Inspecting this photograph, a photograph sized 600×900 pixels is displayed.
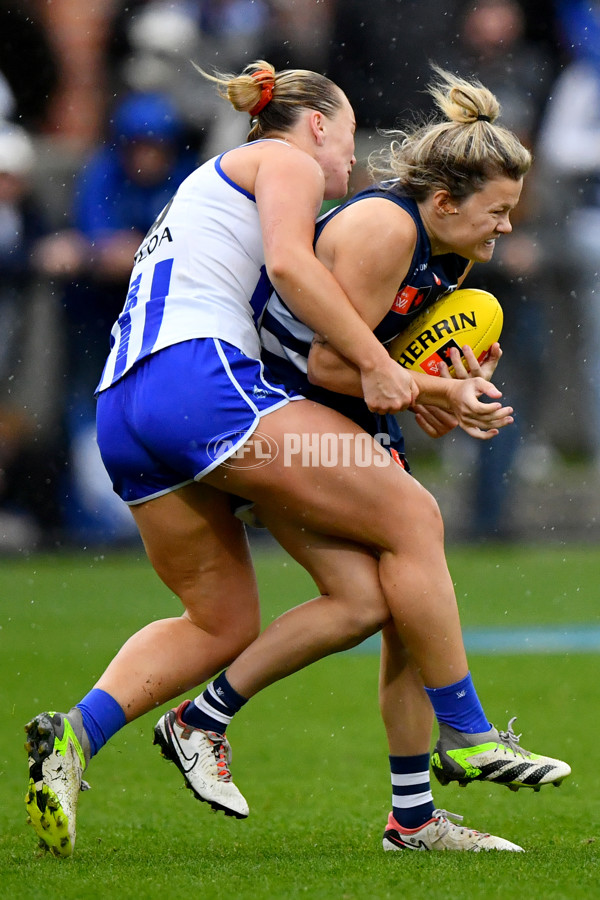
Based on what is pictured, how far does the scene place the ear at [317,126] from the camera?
11.1ft

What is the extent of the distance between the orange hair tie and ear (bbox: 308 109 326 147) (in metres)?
0.12

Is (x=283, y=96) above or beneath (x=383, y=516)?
above

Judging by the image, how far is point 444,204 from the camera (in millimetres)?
3244

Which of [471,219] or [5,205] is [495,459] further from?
[471,219]

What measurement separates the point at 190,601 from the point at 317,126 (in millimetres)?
1253

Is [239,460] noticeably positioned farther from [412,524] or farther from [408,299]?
[408,299]

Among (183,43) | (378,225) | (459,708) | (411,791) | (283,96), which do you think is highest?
(183,43)

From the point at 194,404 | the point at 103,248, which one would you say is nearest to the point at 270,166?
the point at 194,404

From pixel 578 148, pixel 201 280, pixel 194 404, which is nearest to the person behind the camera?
pixel 194 404

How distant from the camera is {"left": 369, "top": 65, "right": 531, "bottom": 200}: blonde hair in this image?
3223 mm

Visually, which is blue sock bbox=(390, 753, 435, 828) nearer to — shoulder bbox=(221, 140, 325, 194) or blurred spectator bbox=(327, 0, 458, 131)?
shoulder bbox=(221, 140, 325, 194)

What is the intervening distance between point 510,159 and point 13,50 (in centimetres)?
627

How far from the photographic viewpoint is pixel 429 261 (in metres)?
3.33

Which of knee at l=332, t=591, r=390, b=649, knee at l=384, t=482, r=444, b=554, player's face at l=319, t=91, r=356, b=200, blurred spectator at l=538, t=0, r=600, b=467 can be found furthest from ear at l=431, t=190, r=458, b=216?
blurred spectator at l=538, t=0, r=600, b=467
